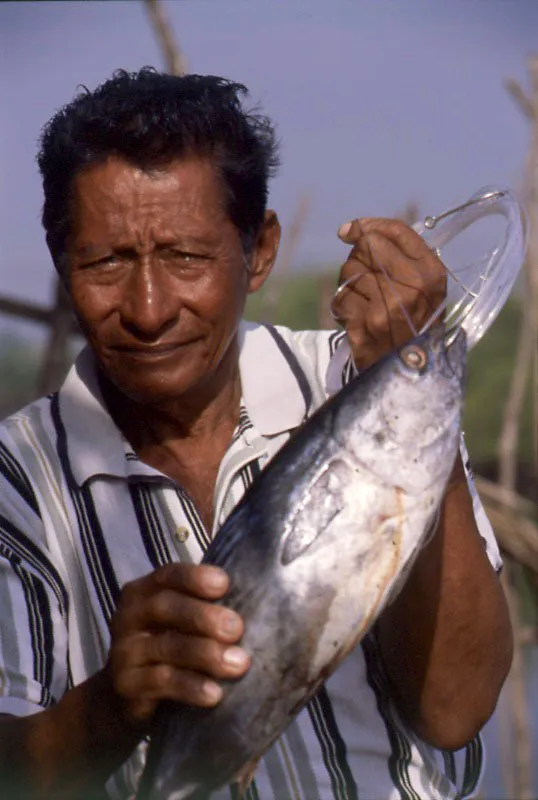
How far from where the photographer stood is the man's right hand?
141 cm

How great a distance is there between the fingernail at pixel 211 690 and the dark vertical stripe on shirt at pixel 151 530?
0.65m

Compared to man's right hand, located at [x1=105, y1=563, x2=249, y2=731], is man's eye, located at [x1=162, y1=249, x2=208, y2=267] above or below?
above

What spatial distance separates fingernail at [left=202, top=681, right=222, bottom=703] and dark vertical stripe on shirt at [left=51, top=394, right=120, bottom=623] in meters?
0.64

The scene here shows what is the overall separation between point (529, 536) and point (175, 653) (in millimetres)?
2741

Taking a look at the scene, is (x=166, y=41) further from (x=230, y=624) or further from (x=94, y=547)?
(x=230, y=624)

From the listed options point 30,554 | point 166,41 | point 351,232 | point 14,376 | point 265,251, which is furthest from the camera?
point 14,376

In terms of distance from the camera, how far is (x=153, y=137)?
204 centimetres

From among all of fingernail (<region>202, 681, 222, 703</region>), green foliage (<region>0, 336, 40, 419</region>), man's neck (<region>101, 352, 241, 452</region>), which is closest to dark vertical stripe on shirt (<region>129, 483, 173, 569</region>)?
man's neck (<region>101, 352, 241, 452</region>)

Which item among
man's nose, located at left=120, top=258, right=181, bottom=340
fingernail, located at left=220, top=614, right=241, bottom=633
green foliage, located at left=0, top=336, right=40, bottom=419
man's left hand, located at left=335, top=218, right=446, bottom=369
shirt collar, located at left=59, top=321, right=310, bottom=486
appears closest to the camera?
fingernail, located at left=220, top=614, right=241, bottom=633

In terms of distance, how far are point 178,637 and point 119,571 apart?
25.5 inches

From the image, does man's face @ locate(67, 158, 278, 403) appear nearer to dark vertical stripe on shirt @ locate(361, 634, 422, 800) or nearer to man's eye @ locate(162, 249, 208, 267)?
man's eye @ locate(162, 249, 208, 267)

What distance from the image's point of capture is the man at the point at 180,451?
1.80 metres

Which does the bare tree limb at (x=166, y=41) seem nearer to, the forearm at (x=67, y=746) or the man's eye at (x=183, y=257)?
the man's eye at (x=183, y=257)

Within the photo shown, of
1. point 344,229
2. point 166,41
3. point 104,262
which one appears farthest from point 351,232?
point 166,41
